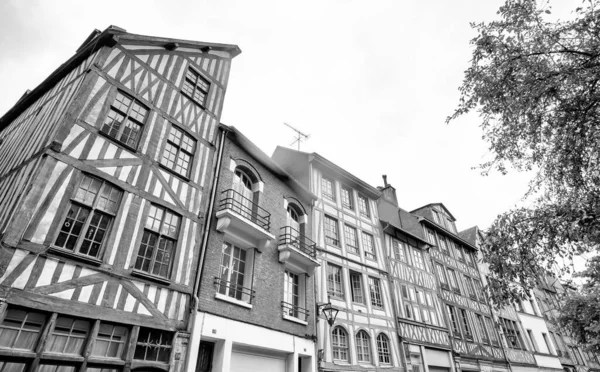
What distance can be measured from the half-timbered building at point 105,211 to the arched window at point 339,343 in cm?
682

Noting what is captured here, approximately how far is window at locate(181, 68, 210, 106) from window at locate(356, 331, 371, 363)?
11312 mm

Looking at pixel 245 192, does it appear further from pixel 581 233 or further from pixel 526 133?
pixel 581 233

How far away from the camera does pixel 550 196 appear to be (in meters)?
8.18

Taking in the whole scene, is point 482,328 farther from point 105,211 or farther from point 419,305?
point 105,211

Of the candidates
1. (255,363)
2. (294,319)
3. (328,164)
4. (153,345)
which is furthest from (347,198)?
(153,345)

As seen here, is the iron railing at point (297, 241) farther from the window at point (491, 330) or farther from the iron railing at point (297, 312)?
the window at point (491, 330)

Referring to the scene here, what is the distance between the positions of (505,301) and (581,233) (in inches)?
86.0

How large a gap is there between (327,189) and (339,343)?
288 inches

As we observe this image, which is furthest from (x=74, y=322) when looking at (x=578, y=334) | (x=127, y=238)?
(x=578, y=334)

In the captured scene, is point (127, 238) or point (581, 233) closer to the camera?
point (581, 233)

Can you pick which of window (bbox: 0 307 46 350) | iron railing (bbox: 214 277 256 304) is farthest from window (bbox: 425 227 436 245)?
window (bbox: 0 307 46 350)

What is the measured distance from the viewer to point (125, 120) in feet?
28.8

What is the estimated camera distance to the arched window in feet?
42.1

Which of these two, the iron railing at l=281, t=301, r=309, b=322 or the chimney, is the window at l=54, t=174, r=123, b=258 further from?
the chimney
